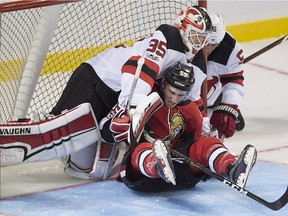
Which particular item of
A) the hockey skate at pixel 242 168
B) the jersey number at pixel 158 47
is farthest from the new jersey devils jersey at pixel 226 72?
the hockey skate at pixel 242 168

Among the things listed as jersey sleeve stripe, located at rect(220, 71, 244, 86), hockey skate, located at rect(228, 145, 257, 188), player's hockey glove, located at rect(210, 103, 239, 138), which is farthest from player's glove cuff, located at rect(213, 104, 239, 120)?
hockey skate, located at rect(228, 145, 257, 188)

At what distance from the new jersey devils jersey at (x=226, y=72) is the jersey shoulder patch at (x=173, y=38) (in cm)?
55

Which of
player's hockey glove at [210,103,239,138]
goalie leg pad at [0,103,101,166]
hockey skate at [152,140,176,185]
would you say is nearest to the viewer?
hockey skate at [152,140,176,185]

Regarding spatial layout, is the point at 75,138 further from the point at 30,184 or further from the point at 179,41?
the point at 179,41

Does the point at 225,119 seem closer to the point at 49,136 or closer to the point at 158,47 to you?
Result: the point at 158,47

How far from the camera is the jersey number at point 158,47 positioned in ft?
11.1

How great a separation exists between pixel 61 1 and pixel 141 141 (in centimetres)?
60

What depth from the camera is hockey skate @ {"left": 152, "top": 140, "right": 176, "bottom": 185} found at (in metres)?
3.05

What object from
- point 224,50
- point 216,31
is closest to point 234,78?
point 224,50

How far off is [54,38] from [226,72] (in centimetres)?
76

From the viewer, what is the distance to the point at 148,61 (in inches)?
132

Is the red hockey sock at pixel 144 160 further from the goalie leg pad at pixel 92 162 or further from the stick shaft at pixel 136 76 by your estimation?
the goalie leg pad at pixel 92 162

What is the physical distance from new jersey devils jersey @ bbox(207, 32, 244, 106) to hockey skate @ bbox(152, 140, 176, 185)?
38.6 inches

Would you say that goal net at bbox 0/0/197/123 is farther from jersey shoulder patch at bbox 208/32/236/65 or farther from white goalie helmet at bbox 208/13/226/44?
white goalie helmet at bbox 208/13/226/44
